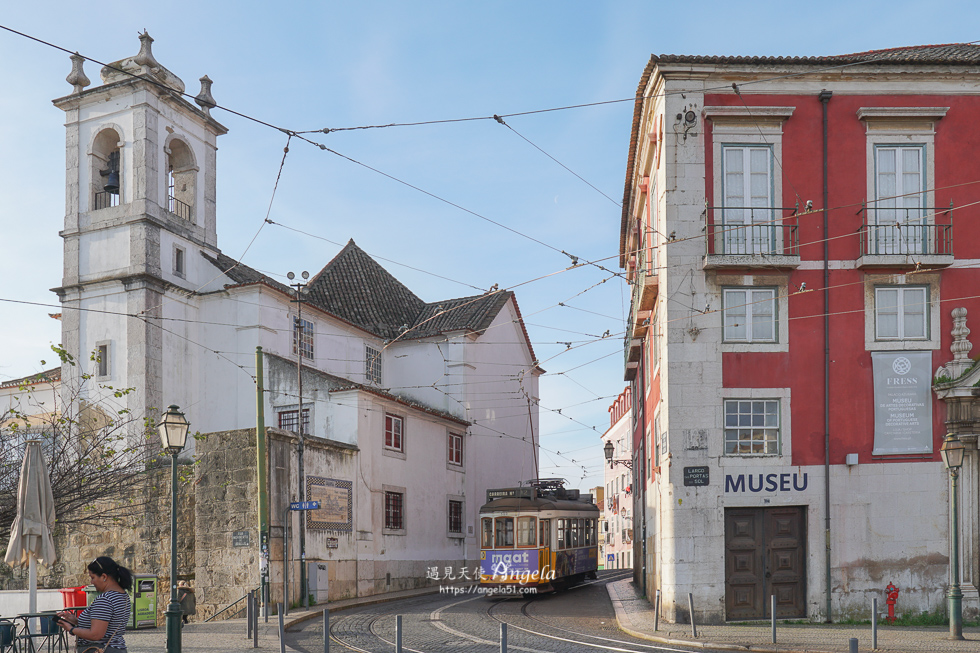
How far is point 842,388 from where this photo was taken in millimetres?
18578

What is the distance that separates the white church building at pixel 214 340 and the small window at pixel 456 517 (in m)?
0.08

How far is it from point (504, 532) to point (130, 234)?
16897 millimetres

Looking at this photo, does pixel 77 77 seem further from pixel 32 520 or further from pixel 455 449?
pixel 32 520

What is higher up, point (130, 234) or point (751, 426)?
point (130, 234)

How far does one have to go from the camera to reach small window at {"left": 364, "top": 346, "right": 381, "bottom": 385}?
39500 millimetres

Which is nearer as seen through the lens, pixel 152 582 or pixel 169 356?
pixel 152 582

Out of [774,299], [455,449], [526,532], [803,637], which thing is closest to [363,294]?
[455,449]

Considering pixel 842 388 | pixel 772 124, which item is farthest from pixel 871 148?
pixel 842 388

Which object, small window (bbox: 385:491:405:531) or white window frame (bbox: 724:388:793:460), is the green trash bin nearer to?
small window (bbox: 385:491:405:531)

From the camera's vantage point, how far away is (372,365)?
3978 cm

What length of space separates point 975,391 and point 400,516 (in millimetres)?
19021

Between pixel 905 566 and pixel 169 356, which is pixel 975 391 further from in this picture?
pixel 169 356

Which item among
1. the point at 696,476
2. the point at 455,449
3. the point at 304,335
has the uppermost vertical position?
the point at 304,335

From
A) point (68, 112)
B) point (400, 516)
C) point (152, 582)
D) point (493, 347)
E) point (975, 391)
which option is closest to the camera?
point (975, 391)
